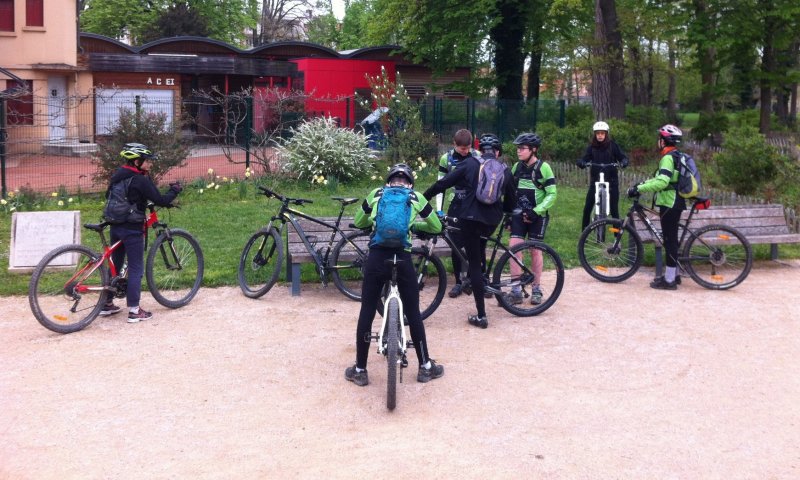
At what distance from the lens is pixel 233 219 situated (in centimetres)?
1307

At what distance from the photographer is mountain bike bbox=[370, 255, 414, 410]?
5.75m

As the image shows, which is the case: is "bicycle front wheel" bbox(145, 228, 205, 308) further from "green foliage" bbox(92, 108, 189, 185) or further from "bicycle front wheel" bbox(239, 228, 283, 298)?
"green foliage" bbox(92, 108, 189, 185)

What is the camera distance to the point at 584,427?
219 inches

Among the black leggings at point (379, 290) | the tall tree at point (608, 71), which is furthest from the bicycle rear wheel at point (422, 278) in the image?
the tall tree at point (608, 71)

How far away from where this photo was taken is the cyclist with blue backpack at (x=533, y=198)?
8.45m

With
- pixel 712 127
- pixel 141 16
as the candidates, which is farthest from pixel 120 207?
pixel 141 16

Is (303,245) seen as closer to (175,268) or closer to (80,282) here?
(175,268)

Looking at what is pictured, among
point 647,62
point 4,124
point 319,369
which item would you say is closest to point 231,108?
point 4,124

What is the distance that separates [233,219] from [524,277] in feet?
19.9

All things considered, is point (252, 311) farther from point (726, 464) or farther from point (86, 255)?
point (726, 464)

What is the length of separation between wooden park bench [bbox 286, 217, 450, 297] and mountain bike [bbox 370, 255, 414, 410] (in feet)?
8.63

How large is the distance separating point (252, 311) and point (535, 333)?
8.76 ft

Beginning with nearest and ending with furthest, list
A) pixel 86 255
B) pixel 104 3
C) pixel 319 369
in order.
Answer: pixel 319 369 → pixel 86 255 → pixel 104 3

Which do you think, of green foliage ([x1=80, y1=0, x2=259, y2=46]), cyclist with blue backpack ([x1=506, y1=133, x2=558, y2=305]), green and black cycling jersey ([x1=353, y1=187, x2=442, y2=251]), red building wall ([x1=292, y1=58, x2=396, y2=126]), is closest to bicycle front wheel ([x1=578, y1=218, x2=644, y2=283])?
cyclist with blue backpack ([x1=506, y1=133, x2=558, y2=305])
